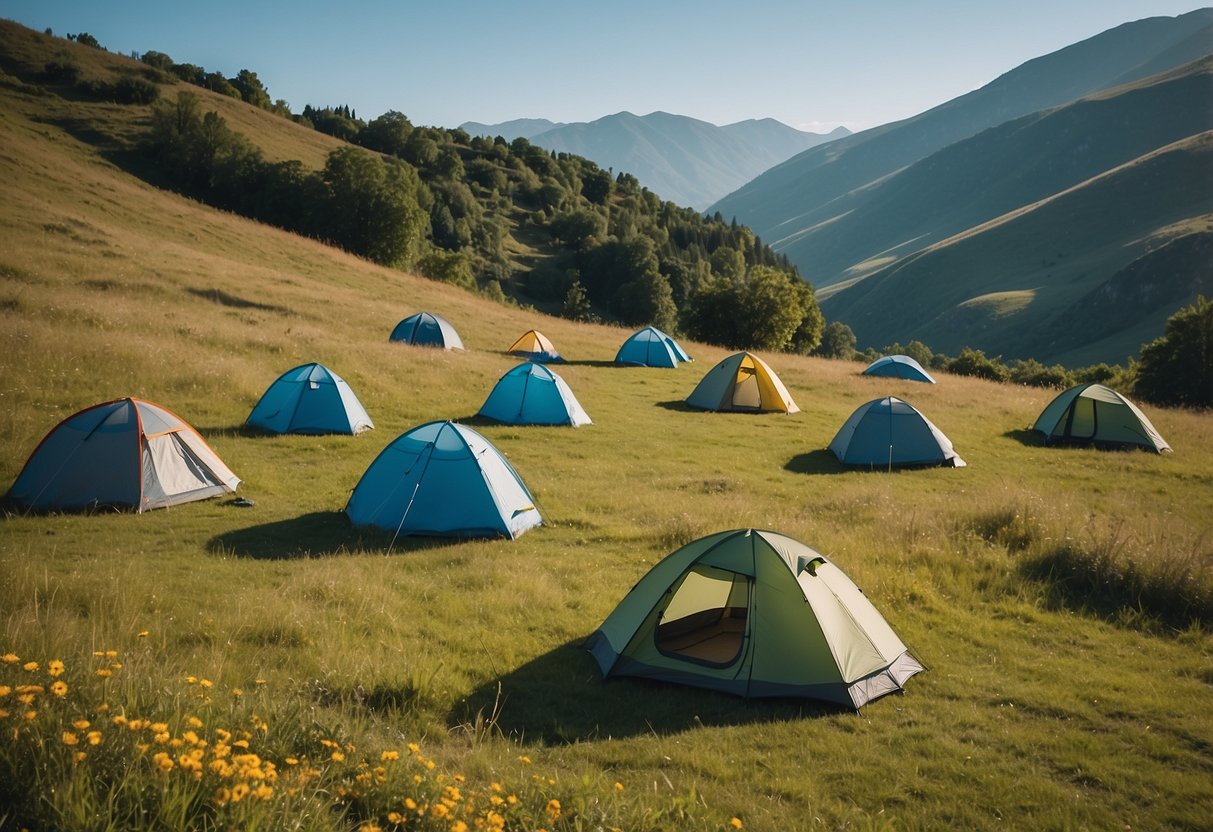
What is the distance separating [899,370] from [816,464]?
1915cm

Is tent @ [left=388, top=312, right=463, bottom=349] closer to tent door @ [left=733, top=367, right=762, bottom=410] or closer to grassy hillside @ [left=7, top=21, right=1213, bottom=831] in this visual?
grassy hillside @ [left=7, top=21, right=1213, bottom=831]

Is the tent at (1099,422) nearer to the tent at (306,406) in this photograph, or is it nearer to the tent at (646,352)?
the tent at (646,352)

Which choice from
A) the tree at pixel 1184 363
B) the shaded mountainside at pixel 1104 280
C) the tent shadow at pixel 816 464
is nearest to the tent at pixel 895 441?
the tent shadow at pixel 816 464

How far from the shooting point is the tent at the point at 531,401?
→ 74.7ft

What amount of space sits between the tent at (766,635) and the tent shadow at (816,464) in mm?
11334

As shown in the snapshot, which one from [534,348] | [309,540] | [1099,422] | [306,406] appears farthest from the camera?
[534,348]

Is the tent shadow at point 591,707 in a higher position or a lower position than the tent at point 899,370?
lower

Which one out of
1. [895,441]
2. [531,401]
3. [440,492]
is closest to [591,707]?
[440,492]

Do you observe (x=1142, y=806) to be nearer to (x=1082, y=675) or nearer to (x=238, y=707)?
(x=1082, y=675)

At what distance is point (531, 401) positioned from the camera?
22.8 meters

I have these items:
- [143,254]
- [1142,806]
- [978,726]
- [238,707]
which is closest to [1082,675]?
[978,726]

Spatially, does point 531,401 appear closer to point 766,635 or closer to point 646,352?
point 646,352

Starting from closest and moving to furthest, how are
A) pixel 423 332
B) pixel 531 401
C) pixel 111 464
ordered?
pixel 111 464, pixel 531 401, pixel 423 332

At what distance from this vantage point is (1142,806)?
6.25m
